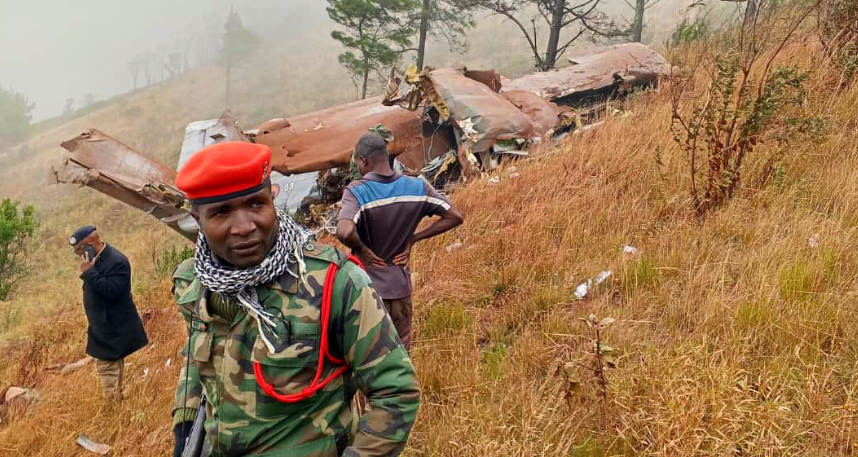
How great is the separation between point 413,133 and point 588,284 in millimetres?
4478

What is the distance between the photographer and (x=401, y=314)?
8.94 ft

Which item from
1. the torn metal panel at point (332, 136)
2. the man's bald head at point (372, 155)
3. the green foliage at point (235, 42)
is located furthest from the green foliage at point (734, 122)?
the green foliage at point (235, 42)

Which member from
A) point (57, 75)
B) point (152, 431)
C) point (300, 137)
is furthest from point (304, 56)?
point (57, 75)

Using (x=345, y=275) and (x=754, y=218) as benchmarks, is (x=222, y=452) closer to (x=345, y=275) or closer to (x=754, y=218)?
(x=345, y=275)

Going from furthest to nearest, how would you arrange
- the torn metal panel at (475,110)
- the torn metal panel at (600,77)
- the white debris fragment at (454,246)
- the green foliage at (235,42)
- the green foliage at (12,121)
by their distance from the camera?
1. the green foliage at (12,121)
2. the green foliage at (235,42)
3. the torn metal panel at (600,77)
4. the torn metal panel at (475,110)
5. the white debris fragment at (454,246)

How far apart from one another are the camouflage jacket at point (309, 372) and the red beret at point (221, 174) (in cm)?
23

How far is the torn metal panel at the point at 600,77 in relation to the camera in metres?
7.61

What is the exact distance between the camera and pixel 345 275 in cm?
124

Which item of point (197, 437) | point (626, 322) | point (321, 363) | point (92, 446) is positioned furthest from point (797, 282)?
point (92, 446)

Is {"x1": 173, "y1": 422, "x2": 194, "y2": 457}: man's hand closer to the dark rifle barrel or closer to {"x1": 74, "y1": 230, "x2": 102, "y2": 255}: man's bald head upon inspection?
the dark rifle barrel

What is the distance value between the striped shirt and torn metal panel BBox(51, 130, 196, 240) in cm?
394

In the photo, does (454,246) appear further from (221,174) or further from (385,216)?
(221,174)

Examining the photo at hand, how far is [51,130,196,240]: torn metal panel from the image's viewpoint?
5.40m

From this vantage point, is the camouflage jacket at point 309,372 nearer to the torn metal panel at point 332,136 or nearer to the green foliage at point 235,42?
the torn metal panel at point 332,136
